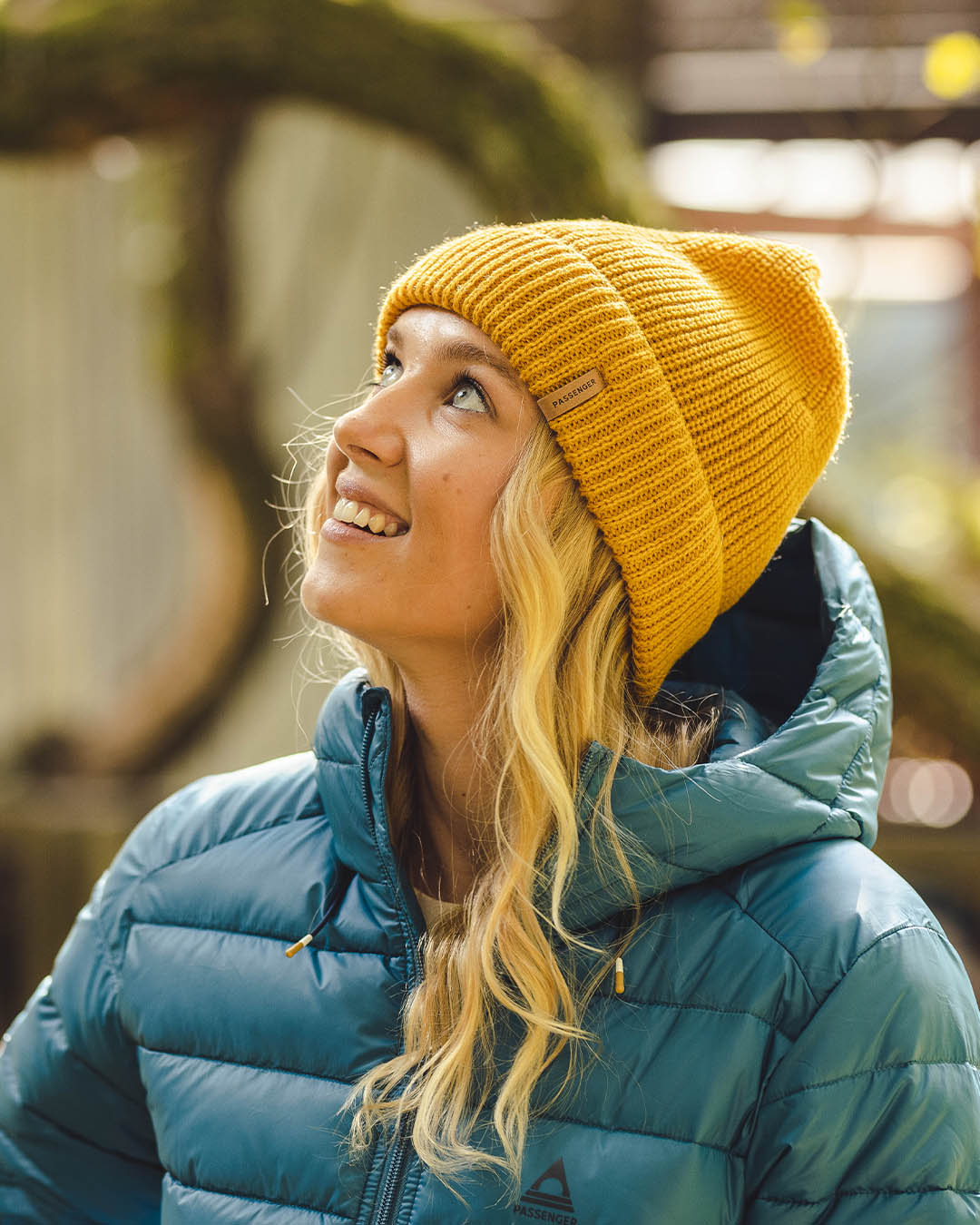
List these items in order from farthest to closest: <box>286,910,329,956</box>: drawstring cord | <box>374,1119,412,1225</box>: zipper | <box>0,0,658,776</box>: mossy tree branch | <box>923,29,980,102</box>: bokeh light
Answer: <box>0,0,658,776</box>: mossy tree branch < <box>923,29,980,102</box>: bokeh light < <box>286,910,329,956</box>: drawstring cord < <box>374,1119,412,1225</box>: zipper

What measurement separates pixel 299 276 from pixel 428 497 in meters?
3.55

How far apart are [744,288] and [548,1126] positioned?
3.53 feet

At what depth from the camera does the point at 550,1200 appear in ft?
4.17

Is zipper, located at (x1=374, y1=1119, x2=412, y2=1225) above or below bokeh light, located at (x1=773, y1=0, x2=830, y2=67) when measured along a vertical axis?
below


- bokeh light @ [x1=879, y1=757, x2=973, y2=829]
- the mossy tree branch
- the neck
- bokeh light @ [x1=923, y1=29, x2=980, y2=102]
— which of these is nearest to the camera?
the neck

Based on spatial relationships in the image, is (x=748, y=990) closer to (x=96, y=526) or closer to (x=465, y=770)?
(x=465, y=770)

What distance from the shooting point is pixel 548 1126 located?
1.31 m

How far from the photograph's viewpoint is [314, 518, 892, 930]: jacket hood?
1364 mm

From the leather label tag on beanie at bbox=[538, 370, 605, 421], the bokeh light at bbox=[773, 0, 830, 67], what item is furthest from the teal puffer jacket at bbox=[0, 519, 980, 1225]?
the bokeh light at bbox=[773, 0, 830, 67]

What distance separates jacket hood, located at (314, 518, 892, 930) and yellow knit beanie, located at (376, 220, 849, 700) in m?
0.14

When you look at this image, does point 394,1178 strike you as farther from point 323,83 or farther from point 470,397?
point 323,83

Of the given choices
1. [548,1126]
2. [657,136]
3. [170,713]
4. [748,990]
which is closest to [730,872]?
[748,990]

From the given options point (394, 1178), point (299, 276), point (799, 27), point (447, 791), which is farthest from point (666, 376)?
point (299, 276)

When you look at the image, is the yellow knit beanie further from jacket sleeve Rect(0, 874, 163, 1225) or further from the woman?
jacket sleeve Rect(0, 874, 163, 1225)
